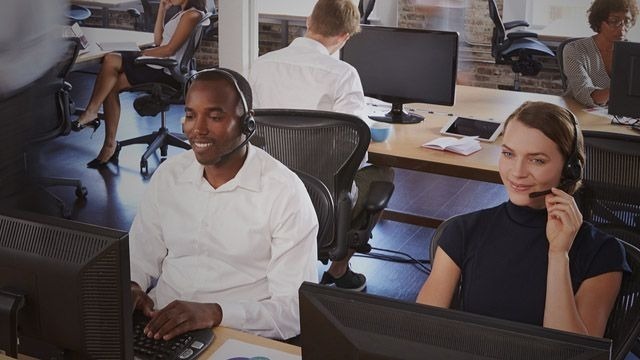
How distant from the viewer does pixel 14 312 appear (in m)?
1.46

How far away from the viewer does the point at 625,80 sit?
354 centimetres

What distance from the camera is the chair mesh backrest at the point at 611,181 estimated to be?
2760mm

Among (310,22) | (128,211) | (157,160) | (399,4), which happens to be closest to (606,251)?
(310,22)

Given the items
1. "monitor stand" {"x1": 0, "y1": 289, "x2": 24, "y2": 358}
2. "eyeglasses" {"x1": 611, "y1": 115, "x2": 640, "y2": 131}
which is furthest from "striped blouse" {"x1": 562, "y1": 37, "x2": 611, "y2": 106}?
"monitor stand" {"x1": 0, "y1": 289, "x2": 24, "y2": 358}

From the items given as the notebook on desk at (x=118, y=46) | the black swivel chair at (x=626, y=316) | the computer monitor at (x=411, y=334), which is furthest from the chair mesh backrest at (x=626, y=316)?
the notebook on desk at (x=118, y=46)

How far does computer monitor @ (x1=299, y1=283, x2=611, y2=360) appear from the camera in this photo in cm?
113

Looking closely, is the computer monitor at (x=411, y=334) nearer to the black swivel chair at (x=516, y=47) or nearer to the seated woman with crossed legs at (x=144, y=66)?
the seated woman with crossed legs at (x=144, y=66)

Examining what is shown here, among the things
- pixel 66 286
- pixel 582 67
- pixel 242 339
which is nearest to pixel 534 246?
pixel 242 339

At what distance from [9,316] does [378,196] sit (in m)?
1.80

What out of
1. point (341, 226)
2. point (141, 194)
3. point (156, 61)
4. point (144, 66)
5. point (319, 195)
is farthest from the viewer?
point (144, 66)

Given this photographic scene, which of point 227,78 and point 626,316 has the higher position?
point 227,78

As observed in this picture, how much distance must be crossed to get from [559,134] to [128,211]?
316 cm

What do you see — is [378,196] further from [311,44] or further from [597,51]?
[597,51]

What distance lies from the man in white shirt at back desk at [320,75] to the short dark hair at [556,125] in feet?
4.83
